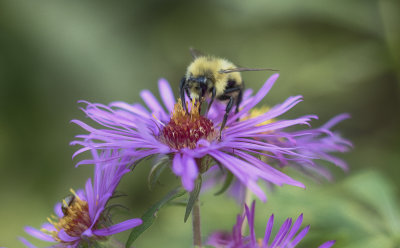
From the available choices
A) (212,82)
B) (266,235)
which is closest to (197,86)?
(212,82)

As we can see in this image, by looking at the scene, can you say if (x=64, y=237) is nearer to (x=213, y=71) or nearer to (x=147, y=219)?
(x=147, y=219)

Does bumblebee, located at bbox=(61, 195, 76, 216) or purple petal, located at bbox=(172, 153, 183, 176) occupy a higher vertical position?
bumblebee, located at bbox=(61, 195, 76, 216)

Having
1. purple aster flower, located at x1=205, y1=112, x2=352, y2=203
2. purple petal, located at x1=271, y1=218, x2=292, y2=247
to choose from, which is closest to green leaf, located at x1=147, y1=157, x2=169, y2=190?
purple aster flower, located at x1=205, y1=112, x2=352, y2=203

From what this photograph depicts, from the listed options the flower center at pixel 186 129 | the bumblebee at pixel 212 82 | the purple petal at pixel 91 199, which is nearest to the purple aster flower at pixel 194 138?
the flower center at pixel 186 129

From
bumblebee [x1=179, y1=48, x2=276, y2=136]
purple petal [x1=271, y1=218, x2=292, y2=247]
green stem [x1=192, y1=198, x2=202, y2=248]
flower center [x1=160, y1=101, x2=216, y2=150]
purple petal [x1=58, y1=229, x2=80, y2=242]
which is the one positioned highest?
bumblebee [x1=179, y1=48, x2=276, y2=136]

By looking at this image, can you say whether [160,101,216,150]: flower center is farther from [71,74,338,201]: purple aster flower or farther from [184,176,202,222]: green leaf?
[184,176,202,222]: green leaf

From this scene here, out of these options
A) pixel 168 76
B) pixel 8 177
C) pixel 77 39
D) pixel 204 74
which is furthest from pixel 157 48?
pixel 204 74

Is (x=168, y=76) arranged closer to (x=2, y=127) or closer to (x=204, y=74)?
(x=2, y=127)
